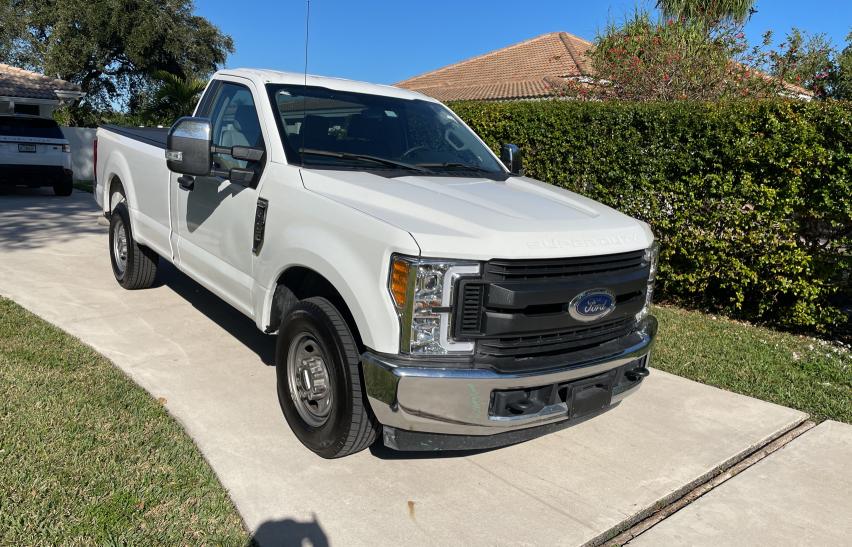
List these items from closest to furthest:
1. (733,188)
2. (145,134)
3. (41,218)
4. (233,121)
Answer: (233,121) → (145,134) → (733,188) → (41,218)

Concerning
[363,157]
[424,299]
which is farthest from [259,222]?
[424,299]

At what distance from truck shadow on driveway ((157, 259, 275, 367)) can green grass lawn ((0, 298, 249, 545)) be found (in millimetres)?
1099

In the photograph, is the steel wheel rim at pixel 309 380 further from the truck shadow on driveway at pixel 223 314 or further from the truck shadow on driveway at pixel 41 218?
the truck shadow on driveway at pixel 41 218

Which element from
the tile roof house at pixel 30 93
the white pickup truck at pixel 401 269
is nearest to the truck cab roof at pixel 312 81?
the white pickup truck at pixel 401 269

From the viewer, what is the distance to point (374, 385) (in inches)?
122

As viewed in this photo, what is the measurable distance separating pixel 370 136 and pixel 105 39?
99.9 feet

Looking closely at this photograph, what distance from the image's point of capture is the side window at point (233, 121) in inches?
173

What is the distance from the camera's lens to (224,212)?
4438mm

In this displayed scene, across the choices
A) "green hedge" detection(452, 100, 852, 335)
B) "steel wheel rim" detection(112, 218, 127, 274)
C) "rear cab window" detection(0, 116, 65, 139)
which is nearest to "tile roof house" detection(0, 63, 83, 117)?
"rear cab window" detection(0, 116, 65, 139)

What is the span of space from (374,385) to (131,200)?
3.98 meters

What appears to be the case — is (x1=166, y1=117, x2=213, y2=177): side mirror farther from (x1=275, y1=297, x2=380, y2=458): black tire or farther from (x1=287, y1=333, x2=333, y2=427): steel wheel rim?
(x1=287, y1=333, x2=333, y2=427): steel wheel rim

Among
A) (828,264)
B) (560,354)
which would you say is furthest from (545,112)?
(560,354)

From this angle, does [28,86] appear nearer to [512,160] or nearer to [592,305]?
[512,160]

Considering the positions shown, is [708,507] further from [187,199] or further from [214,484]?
[187,199]
